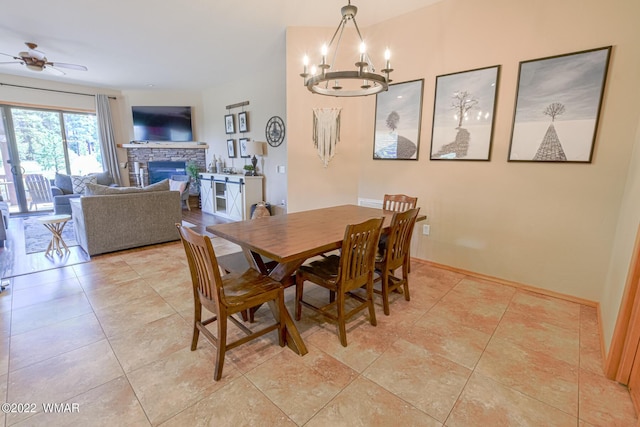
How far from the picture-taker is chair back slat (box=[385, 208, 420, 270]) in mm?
2122

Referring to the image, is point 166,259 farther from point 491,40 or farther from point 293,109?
point 491,40

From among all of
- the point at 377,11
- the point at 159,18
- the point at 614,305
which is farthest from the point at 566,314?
the point at 159,18

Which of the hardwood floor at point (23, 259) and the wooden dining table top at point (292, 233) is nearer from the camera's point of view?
the wooden dining table top at point (292, 233)

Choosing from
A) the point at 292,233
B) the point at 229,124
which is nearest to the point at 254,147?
the point at 229,124

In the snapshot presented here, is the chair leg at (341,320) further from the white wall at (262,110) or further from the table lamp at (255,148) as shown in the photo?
the table lamp at (255,148)

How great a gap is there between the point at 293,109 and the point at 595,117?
9.77 ft

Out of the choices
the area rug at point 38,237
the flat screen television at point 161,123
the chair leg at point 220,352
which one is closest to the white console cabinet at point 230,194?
the flat screen television at point 161,123

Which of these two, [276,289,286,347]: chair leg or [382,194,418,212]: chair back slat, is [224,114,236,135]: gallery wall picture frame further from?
[276,289,286,347]: chair leg

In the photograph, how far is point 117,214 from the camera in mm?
3619

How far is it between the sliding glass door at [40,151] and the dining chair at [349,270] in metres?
7.07

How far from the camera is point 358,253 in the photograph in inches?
74.5

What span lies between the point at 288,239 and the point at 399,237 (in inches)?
36.5

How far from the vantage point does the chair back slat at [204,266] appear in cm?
144

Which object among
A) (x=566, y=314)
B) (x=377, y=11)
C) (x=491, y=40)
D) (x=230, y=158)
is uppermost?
(x=377, y=11)
